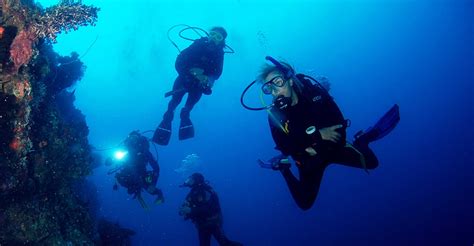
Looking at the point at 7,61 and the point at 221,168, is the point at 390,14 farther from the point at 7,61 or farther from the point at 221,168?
the point at 7,61

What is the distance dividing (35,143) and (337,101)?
10690cm

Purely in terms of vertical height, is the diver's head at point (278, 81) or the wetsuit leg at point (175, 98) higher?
the diver's head at point (278, 81)

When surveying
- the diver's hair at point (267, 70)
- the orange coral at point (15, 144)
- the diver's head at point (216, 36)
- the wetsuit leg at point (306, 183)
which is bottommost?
the orange coral at point (15, 144)

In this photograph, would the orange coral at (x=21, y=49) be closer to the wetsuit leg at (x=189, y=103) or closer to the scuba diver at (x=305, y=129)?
the scuba diver at (x=305, y=129)

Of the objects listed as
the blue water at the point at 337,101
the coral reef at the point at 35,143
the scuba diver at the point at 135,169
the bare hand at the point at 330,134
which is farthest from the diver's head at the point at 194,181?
the blue water at the point at 337,101

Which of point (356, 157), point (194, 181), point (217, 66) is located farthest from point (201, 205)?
point (356, 157)

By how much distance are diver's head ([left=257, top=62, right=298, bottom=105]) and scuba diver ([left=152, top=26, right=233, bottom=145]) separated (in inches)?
140

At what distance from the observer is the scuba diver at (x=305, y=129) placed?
471 centimetres

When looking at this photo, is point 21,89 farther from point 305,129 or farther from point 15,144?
point 305,129

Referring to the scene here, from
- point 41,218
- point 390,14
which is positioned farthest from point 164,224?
point 390,14

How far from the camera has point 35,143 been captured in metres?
6.18

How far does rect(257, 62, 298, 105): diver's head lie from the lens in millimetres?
4867

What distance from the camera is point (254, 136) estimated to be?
10306 centimetres

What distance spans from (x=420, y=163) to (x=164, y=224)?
2076 inches
